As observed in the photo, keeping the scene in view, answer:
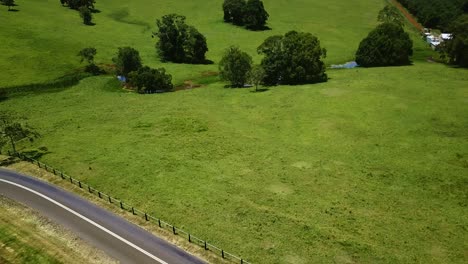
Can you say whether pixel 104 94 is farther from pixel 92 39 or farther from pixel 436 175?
pixel 436 175

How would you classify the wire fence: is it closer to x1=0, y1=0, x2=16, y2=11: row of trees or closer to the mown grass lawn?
the mown grass lawn

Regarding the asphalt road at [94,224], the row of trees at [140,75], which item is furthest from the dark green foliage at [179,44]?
the asphalt road at [94,224]

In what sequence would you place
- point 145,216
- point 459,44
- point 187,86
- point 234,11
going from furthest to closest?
1. point 234,11
2. point 459,44
3. point 187,86
4. point 145,216

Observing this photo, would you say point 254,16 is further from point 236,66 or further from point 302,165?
point 302,165

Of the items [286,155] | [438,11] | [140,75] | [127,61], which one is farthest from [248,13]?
[286,155]

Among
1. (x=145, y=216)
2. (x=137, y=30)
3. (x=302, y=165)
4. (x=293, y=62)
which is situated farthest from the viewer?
(x=137, y=30)

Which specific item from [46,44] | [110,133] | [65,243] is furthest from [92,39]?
[65,243]
